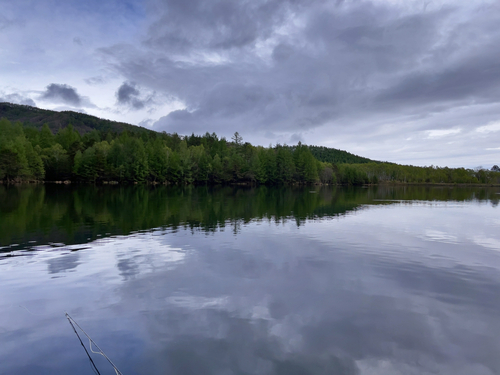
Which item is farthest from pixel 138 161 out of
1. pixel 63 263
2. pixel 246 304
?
pixel 246 304

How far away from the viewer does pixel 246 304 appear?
9742mm

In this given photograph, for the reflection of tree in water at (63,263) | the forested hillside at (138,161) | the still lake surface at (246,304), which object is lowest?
the still lake surface at (246,304)

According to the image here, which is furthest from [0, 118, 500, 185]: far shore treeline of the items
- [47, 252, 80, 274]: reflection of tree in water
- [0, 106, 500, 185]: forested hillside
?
[47, 252, 80, 274]: reflection of tree in water

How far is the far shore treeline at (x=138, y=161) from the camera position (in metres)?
94.4

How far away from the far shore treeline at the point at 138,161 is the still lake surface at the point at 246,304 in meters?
89.7

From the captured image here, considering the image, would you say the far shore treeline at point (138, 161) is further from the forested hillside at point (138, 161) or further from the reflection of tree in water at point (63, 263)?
the reflection of tree in water at point (63, 263)

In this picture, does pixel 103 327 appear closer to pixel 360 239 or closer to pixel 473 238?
pixel 360 239

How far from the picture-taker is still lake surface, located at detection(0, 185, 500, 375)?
6.89 meters

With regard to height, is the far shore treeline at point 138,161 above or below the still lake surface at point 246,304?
above

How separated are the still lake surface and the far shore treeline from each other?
89.7 meters

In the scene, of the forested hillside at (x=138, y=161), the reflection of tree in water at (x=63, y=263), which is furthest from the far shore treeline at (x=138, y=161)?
the reflection of tree in water at (x=63, y=263)

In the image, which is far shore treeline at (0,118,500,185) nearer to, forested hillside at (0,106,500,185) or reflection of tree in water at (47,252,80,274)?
forested hillside at (0,106,500,185)

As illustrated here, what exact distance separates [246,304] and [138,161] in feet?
356

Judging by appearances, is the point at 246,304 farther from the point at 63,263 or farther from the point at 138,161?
the point at 138,161
